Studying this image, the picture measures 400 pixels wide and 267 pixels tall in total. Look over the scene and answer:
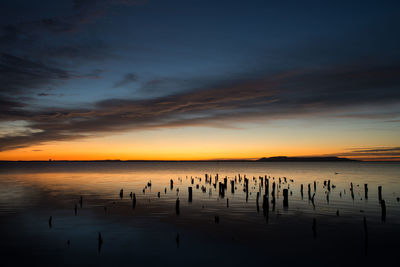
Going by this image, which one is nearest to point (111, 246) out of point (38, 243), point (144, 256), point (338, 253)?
point (144, 256)

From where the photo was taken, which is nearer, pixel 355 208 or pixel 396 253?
pixel 396 253

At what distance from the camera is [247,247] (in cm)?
1973

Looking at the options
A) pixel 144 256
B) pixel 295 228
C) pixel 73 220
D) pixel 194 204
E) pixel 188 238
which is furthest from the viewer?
pixel 194 204

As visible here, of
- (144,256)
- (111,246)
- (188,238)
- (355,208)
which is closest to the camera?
(144,256)

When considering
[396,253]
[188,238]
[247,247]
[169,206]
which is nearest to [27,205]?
[169,206]

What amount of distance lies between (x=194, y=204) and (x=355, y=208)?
18.5 m

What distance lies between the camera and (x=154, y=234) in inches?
896

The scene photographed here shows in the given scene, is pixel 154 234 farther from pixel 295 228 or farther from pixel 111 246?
pixel 295 228

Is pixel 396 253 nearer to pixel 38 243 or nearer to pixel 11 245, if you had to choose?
pixel 38 243

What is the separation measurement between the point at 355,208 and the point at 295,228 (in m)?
14.3

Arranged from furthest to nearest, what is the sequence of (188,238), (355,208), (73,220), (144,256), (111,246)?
(355,208) < (73,220) < (188,238) < (111,246) < (144,256)

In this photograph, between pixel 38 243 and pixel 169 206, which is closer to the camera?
pixel 38 243

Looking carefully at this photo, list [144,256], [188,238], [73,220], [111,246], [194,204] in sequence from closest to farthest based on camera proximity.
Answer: [144,256] → [111,246] → [188,238] → [73,220] → [194,204]

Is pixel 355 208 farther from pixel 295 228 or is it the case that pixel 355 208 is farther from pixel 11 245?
pixel 11 245
